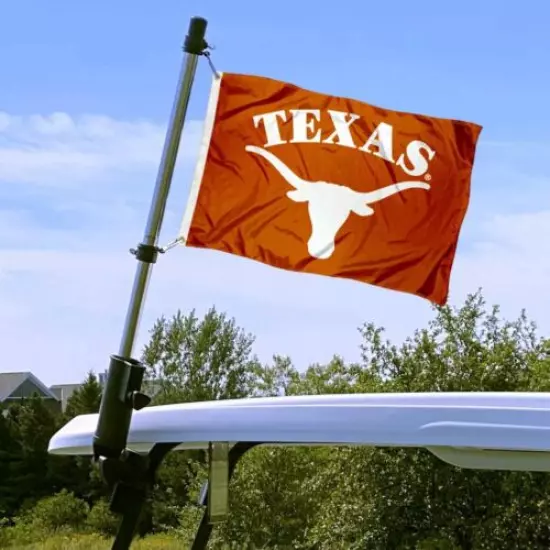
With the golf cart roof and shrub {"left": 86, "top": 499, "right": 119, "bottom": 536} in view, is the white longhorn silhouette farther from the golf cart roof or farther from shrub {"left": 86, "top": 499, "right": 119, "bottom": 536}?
shrub {"left": 86, "top": 499, "right": 119, "bottom": 536}

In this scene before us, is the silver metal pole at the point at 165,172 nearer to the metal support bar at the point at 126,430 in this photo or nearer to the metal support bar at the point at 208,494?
the metal support bar at the point at 126,430

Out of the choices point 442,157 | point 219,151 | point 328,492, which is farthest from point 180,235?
point 328,492

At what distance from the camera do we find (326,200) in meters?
3.71

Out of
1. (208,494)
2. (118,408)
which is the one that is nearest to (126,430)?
(118,408)

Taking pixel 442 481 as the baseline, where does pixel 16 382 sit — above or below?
above

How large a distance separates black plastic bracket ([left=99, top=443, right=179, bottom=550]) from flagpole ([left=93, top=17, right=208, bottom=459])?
39 mm

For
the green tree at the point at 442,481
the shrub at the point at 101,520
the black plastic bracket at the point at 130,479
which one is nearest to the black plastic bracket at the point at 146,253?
the black plastic bracket at the point at 130,479

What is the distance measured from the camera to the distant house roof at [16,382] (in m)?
50.4

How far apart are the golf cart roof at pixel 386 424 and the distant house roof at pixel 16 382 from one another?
49317mm

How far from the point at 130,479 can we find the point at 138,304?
1.87 ft

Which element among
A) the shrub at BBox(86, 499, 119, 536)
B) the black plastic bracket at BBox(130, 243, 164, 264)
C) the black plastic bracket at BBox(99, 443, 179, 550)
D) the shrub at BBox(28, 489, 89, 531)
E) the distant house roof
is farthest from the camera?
the distant house roof

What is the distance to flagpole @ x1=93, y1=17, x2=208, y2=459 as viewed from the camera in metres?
2.52

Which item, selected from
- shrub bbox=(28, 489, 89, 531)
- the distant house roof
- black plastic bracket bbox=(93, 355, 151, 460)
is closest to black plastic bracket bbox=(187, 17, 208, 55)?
black plastic bracket bbox=(93, 355, 151, 460)

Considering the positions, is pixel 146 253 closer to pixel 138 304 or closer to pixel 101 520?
pixel 138 304
